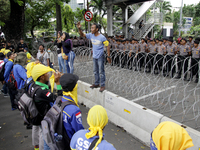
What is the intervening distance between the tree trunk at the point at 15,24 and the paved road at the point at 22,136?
9.81 meters

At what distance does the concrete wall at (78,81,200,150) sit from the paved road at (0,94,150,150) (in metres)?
Result: 0.18

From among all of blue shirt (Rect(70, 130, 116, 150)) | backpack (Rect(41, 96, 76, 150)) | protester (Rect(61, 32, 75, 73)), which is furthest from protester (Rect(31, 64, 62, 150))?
protester (Rect(61, 32, 75, 73))

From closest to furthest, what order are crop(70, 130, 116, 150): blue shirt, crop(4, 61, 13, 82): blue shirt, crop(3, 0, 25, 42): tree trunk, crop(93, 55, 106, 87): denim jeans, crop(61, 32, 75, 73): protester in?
crop(70, 130, 116, 150): blue shirt, crop(93, 55, 106, 87): denim jeans, crop(4, 61, 13, 82): blue shirt, crop(61, 32, 75, 73): protester, crop(3, 0, 25, 42): tree trunk

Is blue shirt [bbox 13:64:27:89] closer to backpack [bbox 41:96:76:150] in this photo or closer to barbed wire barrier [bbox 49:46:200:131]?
barbed wire barrier [bbox 49:46:200:131]

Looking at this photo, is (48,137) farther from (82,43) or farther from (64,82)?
(82,43)

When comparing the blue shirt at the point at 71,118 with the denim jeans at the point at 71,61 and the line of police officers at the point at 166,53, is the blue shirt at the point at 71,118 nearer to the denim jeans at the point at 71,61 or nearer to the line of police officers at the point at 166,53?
the denim jeans at the point at 71,61

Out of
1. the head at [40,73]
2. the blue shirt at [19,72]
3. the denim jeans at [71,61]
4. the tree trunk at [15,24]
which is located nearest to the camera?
the head at [40,73]

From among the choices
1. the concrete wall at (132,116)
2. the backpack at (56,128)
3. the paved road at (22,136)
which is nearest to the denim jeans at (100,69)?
the concrete wall at (132,116)

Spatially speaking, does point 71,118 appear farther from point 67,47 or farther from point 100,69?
point 67,47

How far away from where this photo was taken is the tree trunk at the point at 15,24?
12799 millimetres

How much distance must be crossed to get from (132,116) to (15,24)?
1252 cm

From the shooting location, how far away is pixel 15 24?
42.7ft

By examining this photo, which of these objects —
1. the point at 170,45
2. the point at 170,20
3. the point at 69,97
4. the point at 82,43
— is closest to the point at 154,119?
the point at 69,97

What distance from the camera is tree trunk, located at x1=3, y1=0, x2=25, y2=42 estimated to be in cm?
1280
